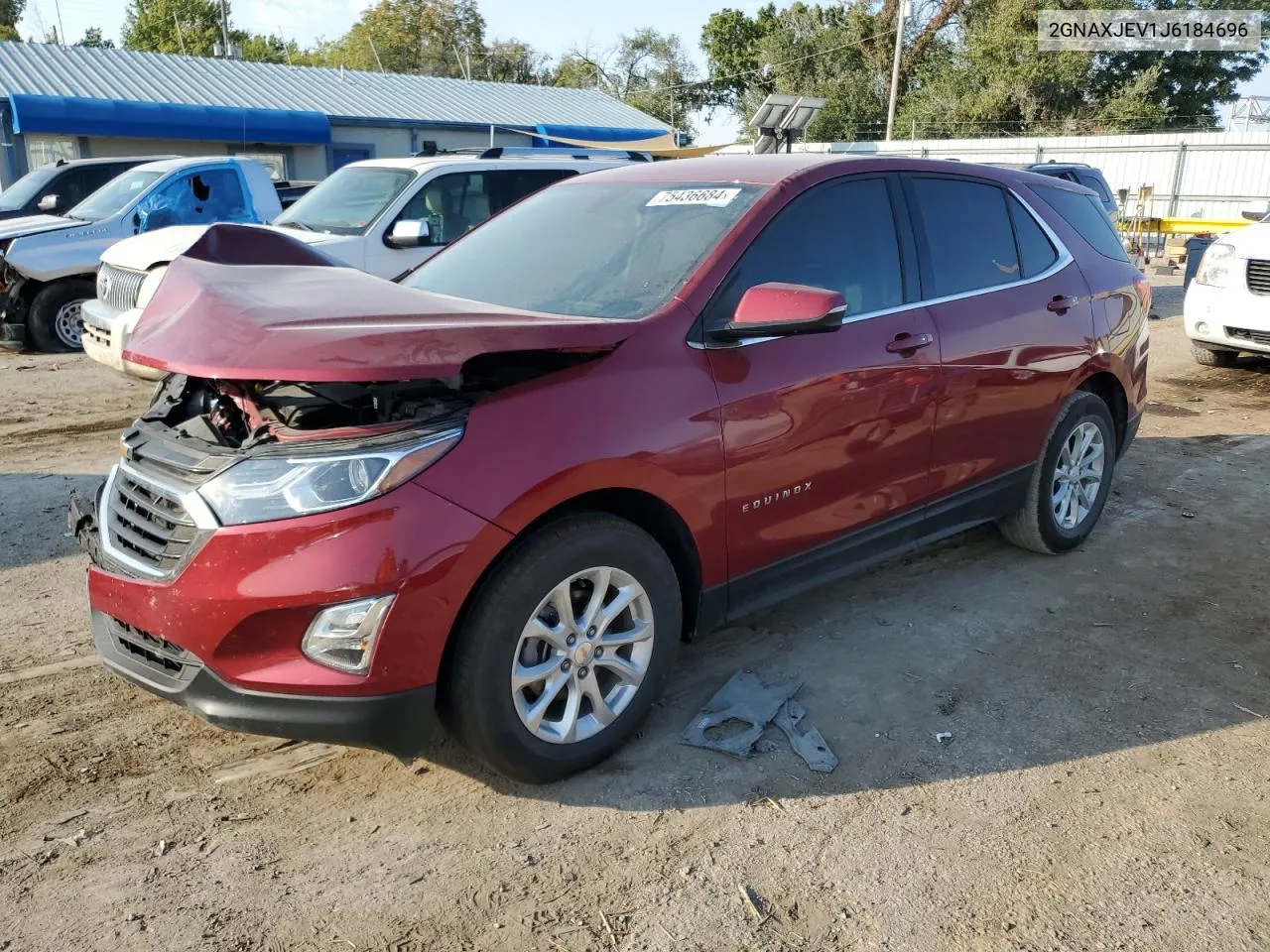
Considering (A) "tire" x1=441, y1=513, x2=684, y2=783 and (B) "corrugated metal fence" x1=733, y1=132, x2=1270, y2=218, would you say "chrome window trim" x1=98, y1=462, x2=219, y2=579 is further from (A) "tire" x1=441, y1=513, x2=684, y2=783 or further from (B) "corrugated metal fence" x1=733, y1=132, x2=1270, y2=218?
(B) "corrugated metal fence" x1=733, y1=132, x2=1270, y2=218

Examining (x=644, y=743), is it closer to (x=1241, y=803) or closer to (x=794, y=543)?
(x=794, y=543)

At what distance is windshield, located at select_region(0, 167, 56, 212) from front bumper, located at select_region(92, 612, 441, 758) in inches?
457

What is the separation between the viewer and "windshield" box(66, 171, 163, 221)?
10.8 m

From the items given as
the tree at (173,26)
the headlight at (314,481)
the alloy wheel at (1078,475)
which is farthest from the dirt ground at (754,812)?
the tree at (173,26)

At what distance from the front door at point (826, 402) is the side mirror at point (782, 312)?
0.10m

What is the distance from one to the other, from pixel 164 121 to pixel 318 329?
A: 921 inches

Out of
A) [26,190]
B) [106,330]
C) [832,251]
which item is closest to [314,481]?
[832,251]

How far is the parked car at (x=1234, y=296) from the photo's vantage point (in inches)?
359

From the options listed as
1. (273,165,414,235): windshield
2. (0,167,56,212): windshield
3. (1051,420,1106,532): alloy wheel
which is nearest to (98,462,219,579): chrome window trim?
(1051,420,1106,532): alloy wheel

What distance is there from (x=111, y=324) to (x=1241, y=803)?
7.82 meters

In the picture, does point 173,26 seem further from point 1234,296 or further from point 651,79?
point 1234,296

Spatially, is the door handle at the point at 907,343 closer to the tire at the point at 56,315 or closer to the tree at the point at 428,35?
the tire at the point at 56,315

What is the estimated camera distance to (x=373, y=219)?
8562mm

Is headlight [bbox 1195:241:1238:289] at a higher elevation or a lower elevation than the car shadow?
higher
